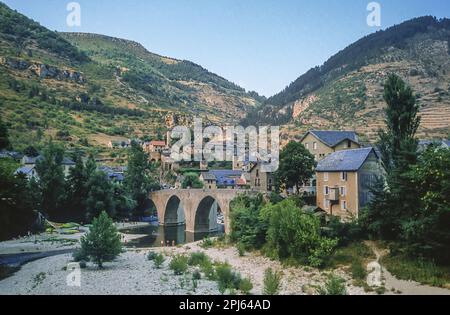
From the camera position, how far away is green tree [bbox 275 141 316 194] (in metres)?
38.6

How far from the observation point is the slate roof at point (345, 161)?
3170cm

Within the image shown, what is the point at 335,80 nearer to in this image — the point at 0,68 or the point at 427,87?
the point at 427,87

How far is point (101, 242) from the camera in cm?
3036

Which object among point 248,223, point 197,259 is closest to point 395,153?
point 248,223

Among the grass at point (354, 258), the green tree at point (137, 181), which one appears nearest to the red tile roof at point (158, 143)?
the green tree at point (137, 181)

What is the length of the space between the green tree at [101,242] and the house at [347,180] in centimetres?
1642

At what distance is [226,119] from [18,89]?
104 metres

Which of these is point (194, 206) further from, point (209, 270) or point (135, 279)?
point (135, 279)

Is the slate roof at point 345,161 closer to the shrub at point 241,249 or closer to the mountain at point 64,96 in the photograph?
the shrub at point 241,249

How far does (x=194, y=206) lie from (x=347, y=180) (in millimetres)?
27755

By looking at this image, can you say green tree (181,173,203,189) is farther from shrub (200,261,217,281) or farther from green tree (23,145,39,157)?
shrub (200,261,217,281)

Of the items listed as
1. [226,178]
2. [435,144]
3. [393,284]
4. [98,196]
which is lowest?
[393,284]

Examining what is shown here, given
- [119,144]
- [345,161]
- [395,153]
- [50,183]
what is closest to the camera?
[395,153]
